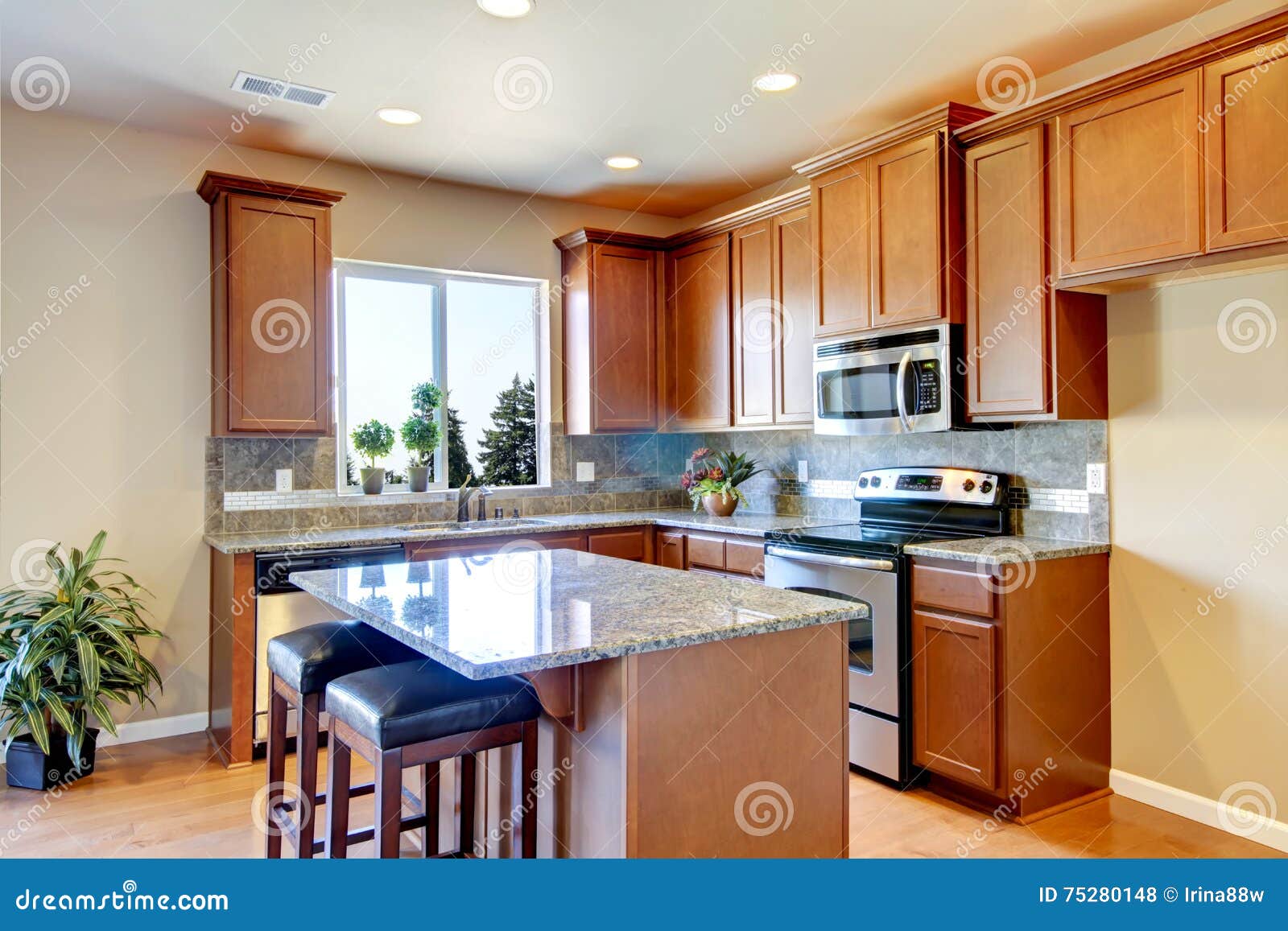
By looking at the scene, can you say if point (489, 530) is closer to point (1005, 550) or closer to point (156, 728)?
point (156, 728)

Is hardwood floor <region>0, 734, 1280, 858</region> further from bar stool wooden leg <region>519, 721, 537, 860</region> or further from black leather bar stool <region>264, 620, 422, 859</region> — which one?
bar stool wooden leg <region>519, 721, 537, 860</region>

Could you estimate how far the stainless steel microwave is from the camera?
325cm

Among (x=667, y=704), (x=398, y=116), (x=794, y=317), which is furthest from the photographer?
(x=794, y=317)

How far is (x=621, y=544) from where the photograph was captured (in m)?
4.37

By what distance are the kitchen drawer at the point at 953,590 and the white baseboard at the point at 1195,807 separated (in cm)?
86

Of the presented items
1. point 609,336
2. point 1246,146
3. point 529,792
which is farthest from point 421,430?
point 1246,146

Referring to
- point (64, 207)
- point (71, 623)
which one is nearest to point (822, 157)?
point (64, 207)

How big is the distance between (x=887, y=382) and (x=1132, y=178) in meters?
1.09

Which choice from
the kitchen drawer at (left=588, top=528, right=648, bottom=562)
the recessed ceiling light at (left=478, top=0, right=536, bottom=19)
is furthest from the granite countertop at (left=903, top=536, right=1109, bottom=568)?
the recessed ceiling light at (left=478, top=0, right=536, bottom=19)

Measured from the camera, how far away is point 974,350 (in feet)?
10.5

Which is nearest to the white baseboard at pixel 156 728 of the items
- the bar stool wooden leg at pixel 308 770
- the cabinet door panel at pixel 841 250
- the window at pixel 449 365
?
the window at pixel 449 365

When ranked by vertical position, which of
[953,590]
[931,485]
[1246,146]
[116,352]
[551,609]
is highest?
[1246,146]

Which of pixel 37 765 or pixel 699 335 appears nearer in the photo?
pixel 37 765

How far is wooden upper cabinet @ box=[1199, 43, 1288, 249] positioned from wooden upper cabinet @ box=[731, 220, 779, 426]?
1976 millimetres
